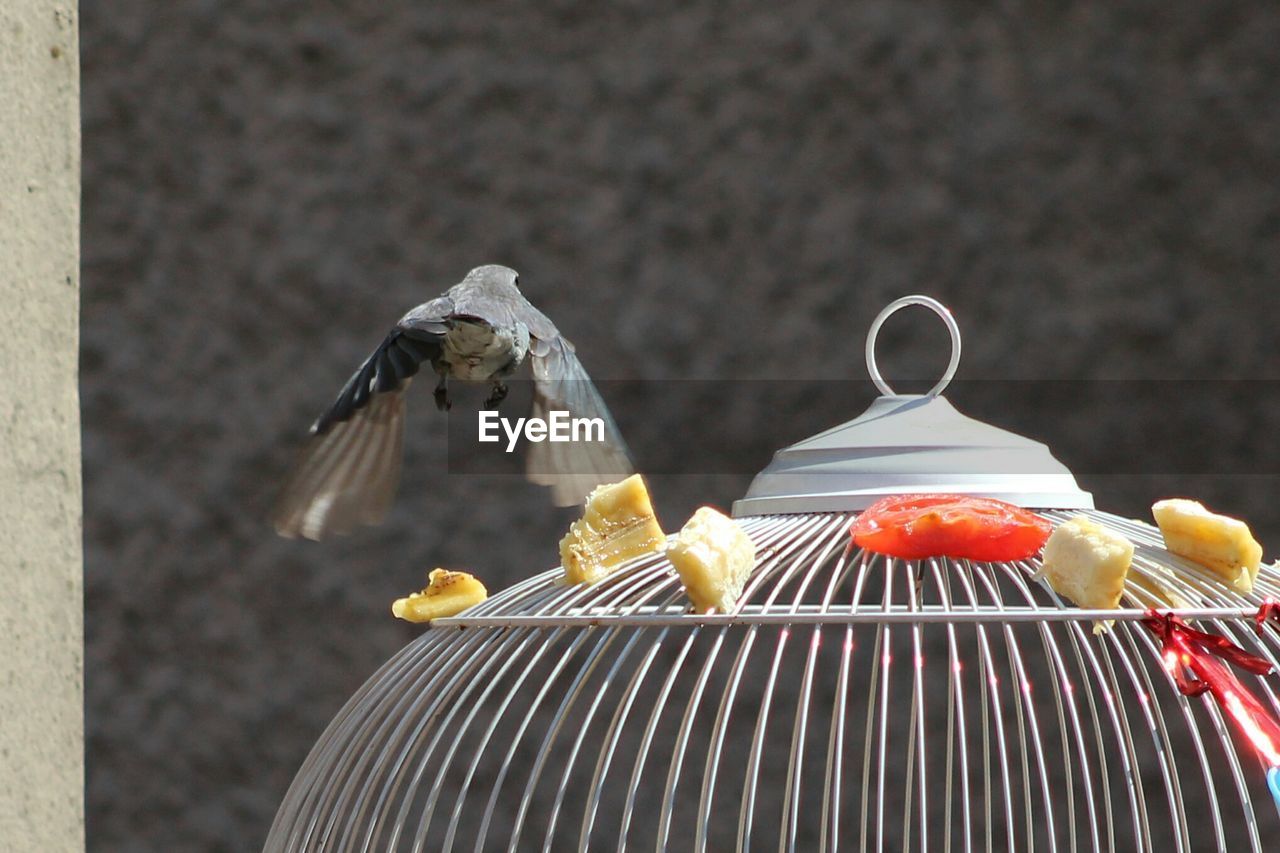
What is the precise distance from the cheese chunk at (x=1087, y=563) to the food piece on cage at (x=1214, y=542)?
7 centimetres

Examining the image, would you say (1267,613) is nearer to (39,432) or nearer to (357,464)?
(357,464)

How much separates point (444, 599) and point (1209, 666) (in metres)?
0.43

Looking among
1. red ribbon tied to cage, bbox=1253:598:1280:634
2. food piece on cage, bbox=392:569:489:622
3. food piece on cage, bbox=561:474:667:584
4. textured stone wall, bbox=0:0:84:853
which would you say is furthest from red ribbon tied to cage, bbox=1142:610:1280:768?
textured stone wall, bbox=0:0:84:853

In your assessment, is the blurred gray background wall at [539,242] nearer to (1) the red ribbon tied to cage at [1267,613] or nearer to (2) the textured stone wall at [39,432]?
(2) the textured stone wall at [39,432]

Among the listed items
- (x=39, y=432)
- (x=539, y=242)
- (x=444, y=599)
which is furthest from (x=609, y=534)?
(x=539, y=242)

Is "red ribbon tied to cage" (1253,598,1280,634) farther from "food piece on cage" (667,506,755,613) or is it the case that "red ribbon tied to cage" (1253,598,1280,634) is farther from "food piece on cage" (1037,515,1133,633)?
"food piece on cage" (667,506,755,613)

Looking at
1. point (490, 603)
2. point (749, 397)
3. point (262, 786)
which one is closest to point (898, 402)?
point (490, 603)

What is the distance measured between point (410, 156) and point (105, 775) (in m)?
0.76

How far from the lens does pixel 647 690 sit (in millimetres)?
1780

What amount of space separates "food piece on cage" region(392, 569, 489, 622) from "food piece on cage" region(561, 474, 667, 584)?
0.20 feet

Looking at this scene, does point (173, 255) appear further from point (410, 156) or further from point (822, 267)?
point (822, 267)

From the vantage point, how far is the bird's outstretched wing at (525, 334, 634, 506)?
3.76 feet

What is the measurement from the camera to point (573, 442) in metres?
1.18

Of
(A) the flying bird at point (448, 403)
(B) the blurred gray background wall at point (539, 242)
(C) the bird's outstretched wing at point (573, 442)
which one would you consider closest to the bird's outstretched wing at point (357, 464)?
(A) the flying bird at point (448, 403)
